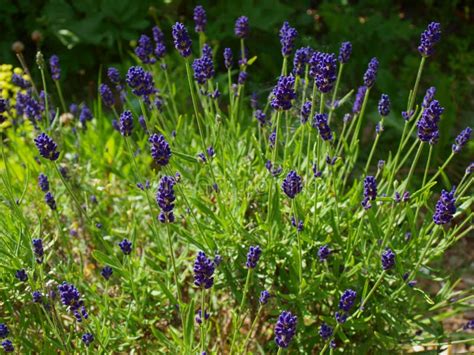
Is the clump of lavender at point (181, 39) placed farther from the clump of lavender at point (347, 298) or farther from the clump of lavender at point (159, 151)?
the clump of lavender at point (347, 298)

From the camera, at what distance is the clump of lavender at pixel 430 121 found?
2.00 metres

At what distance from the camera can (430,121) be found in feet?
6.64

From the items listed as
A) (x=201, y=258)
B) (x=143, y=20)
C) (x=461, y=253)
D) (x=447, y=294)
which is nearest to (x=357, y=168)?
(x=461, y=253)

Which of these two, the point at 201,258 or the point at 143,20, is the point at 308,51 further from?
the point at 143,20

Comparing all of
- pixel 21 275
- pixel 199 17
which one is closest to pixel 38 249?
pixel 21 275

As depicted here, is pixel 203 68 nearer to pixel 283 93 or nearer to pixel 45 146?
pixel 283 93

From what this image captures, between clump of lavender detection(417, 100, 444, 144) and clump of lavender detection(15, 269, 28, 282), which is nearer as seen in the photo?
clump of lavender detection(417, 100, 444, 144)

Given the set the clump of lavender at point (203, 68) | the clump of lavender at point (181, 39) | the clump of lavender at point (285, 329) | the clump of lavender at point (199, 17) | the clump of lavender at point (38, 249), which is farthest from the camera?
the clump of lavender at point (199, 17)

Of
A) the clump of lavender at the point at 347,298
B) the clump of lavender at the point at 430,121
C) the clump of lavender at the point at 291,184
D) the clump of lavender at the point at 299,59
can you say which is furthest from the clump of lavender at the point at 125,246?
the clump of lavender at the point at 430,121

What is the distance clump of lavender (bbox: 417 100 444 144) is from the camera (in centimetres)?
200

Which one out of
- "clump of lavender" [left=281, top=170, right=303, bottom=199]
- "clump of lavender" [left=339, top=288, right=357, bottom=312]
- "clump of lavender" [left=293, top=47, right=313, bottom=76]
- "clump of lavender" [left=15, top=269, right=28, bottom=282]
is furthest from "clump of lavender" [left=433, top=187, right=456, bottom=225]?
"clump of lavender" [left=15, top=269, right=28, bottom=282]

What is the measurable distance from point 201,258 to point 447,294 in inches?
52.8

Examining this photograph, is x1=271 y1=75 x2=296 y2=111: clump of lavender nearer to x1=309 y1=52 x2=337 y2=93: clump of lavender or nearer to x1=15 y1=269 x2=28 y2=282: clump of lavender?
x1=309 y1=52 x2=337 y2=93: clump of lavender

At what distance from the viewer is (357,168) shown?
4.29 metres
